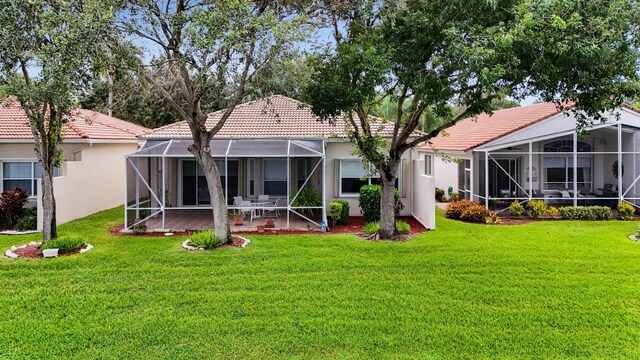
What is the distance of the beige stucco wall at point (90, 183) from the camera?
1805cm

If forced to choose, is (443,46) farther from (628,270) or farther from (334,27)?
(628,270)

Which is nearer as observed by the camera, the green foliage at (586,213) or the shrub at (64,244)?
the shrub at (64,244)

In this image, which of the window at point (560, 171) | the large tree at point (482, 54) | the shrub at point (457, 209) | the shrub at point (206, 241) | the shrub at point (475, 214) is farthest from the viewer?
the window at point (560, 171)

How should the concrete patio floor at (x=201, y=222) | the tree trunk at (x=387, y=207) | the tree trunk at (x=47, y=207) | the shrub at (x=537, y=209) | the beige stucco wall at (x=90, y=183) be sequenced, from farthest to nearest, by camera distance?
the shrub at (x=537, y=209)
the beige stucco wall at (x=90, y=183)
the concrete patio floor at (x=201, y=222)
the tree trunk at (x=387, y=207)
the tree trunk at (x=47, y=207)

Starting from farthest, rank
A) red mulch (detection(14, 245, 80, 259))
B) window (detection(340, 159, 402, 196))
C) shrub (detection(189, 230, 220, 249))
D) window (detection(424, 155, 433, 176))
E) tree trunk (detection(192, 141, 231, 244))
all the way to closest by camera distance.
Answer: window (detection(424, 155, 433, 176)), window (detection(340, 159, 402, 196)), tree trunk (detection(192, 141, 231, 244)), shrub (detection(189, 230, 220, 249)), red mulch (detection(14, 245, 80, 259))

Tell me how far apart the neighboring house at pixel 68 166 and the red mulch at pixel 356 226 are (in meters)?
10.8

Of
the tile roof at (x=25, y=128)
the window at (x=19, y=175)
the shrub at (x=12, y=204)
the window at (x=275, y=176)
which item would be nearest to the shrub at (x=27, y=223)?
the shrub at (x=12, y=204)

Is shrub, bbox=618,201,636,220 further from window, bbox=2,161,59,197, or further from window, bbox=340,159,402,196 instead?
window, bbox=2,161,59,197

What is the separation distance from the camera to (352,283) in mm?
10227

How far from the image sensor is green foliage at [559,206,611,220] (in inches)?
745

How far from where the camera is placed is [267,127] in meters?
20.0

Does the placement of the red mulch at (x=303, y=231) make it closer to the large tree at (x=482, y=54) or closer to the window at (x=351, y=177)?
the window at (x=351, y=177)

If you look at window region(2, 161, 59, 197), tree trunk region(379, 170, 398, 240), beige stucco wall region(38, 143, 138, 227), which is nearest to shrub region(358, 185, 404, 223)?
tree trunk region(379, 170, 398, 240)

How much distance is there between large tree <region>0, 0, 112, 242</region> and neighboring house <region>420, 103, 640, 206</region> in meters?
15.1
